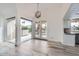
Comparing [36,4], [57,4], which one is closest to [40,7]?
[36,4]

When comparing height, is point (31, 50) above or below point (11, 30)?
below

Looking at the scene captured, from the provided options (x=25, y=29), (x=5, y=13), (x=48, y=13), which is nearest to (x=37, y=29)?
(x=25, y=29)

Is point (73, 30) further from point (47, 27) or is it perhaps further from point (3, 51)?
point (3, 51)

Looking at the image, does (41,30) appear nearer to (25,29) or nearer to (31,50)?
(25,29)

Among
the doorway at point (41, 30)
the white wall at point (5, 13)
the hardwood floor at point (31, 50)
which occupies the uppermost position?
the white wall at point (5, 13)

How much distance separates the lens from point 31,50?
12.4 ft

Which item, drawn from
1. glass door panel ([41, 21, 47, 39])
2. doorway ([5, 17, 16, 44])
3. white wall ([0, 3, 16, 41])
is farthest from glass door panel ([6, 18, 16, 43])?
glass door panel ([41, 21, 47, 39])

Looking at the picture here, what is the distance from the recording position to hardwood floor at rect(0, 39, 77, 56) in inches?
148

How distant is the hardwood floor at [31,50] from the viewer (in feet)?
12.3

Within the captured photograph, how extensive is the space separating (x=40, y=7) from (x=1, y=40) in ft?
4.31

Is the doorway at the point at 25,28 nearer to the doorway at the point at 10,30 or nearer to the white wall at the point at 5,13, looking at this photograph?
the doorway at the point at 10,30

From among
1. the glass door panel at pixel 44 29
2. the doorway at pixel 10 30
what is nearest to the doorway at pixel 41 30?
the glass door panel at pixel 44 29

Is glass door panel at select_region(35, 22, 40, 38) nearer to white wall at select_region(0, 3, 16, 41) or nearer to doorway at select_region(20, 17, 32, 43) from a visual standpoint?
doorway at select_region(20, 17, 32, 43)

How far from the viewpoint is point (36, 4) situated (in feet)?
12.2
